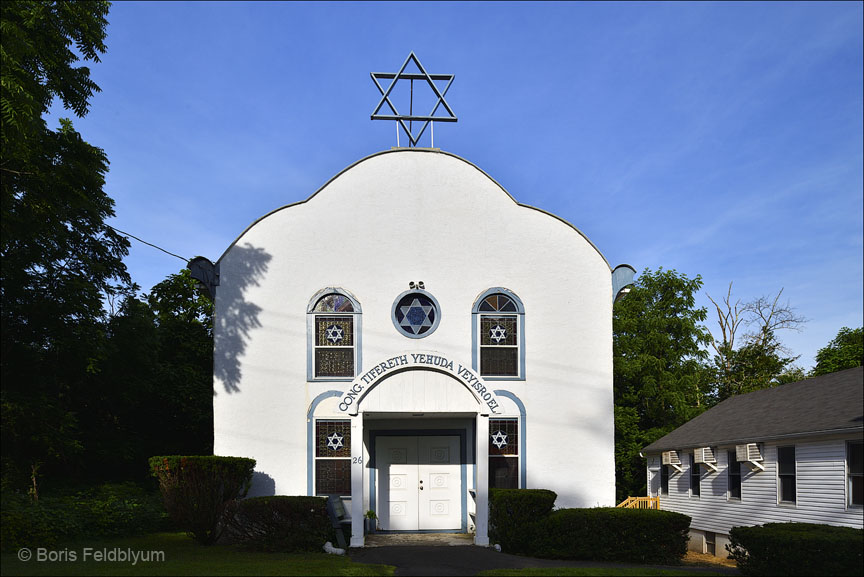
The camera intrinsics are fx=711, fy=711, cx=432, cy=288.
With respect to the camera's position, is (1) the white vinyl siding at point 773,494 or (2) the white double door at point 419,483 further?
(2) the white double door at point 419,483

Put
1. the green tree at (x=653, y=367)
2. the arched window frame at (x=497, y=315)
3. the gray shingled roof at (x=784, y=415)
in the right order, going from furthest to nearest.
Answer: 1. the green tree at (x=653, y=367)
2. the arched window frame at (x=497, y=315)
3. the gray shingled roof at (x=784, y=415)

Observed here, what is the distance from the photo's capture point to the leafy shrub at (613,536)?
14.2m

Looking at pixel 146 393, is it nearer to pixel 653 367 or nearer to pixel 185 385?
pixel 185 385

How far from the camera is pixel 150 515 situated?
58.6 ft

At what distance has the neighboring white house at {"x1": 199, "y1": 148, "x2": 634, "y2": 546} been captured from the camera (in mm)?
16625

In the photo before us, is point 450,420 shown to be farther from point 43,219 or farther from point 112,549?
point 43,219

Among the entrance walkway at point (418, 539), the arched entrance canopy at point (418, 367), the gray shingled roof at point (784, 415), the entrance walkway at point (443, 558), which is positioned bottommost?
the entrance walkway at point (418, 539)

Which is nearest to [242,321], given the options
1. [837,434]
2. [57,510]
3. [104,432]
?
[57,510]

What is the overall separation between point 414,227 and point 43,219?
32.3ft

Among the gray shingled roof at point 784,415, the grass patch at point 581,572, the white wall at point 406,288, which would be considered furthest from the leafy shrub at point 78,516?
the gray shingled roof at point 784,415

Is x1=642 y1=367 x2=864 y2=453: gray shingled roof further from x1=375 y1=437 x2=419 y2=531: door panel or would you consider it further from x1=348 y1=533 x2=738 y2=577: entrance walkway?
x1=375 y1=437 x2=419 y2=531: door panel

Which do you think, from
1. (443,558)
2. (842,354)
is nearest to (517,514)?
(443,558)

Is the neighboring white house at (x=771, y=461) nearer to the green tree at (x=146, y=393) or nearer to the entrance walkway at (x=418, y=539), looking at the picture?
the entrance walkway at (x=418, y=539)

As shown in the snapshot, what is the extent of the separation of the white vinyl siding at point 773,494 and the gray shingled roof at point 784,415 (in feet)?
1.23
